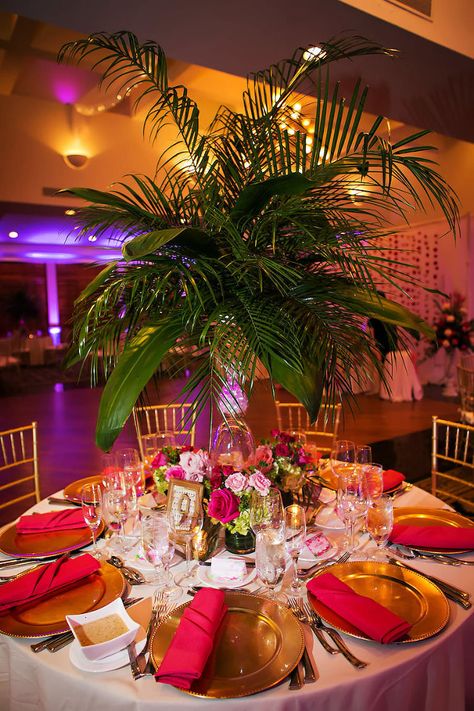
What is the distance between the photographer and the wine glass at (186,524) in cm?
148

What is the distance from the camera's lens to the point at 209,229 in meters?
1.70

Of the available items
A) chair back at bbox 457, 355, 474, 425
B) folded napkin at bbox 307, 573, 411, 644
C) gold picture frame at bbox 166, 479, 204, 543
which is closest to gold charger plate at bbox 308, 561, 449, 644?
folded napkin at bbox 307, 573, 411, 644

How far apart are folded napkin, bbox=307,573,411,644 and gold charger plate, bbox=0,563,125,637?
0.53 m

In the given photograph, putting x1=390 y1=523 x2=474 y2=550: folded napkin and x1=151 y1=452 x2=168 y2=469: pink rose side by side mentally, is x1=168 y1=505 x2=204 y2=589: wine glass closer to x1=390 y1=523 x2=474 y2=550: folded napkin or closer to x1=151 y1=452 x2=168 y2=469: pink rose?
x1=151 y1=452 x2=168 y2=469: pink rose

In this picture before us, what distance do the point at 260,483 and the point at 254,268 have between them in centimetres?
64

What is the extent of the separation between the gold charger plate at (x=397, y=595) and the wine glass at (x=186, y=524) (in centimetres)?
36

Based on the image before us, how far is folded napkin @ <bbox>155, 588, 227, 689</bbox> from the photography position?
1.02 meters

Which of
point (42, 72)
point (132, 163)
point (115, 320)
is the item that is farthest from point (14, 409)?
point (115, 320)

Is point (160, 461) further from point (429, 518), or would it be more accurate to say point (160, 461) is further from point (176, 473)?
point (429, 518)

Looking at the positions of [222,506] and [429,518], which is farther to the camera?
[429,518]

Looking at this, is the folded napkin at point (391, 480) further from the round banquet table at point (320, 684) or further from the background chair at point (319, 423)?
the round banquet table at point (320, 684)

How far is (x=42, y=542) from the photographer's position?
1.71 meters

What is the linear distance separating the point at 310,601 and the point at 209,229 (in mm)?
1129

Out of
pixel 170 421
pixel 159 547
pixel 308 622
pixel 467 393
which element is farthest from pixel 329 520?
pixel 467 393
